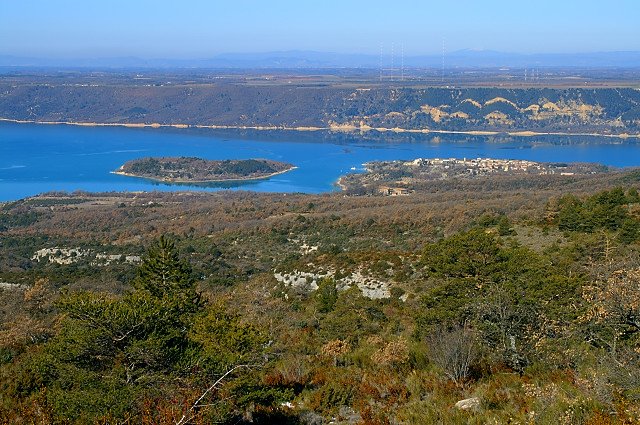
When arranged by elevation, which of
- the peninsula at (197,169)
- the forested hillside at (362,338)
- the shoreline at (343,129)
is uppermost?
the forested hillside at (362,338)

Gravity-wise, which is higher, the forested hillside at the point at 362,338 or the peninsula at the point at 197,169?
the forested hillside at the point at 362,338

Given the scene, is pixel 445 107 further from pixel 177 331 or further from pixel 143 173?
pixel 177 331

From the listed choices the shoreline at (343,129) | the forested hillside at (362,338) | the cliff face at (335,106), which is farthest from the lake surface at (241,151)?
the forested hillside at (362,338)

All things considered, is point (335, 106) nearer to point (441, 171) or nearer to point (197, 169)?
point (197, 169)

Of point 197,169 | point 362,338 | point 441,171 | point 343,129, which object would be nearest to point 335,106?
point 343,129

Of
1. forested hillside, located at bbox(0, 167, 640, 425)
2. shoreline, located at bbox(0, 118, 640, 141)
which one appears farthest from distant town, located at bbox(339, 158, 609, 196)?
shoreline, located at bbox(0, 118, 640, 141)

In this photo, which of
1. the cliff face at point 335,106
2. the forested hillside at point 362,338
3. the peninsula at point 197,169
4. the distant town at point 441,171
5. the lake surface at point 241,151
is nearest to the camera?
the forested hillside at point 362,338

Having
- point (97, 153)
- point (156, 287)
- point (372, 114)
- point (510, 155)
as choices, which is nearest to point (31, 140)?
point (97, 153)

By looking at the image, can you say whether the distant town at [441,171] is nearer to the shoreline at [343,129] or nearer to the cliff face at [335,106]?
the shoreline at [343,129]
